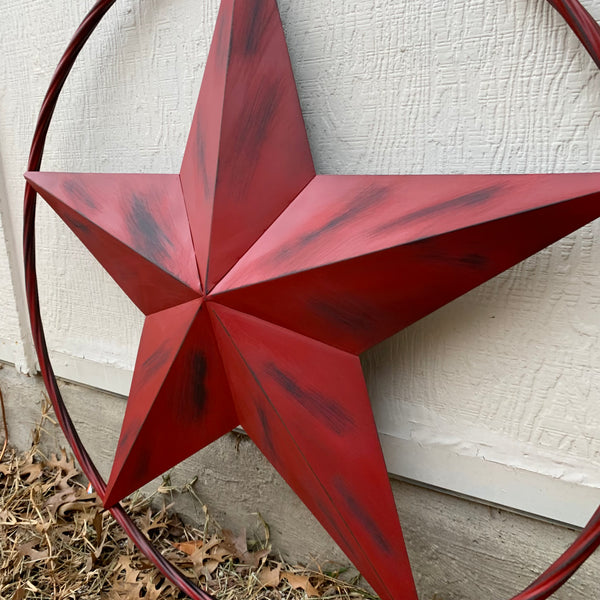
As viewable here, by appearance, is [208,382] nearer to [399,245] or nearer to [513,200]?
[399,245]

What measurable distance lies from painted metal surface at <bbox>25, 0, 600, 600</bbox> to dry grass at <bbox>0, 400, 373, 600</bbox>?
182mm

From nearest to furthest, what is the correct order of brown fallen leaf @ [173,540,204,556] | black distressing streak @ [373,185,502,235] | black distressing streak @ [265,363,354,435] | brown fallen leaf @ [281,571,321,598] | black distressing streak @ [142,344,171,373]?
black distressing streak @ [373,185,502,235] < black distressing streak @ [265,363,354,435] < black distressing streak @ [142,344,171,373] < brown fallen leaf @ [281,571,321,598] < brown fallen leaf @ [173,540,204,556]

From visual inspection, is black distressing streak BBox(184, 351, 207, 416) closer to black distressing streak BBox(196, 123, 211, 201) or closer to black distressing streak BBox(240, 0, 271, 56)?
black distressing streak BBox(196, 123, 211, 201)

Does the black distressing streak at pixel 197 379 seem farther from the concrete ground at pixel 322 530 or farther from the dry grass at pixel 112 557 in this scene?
the dry grass at pixel 112 557

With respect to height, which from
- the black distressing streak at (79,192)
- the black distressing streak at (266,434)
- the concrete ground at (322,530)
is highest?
the black distressing streak at (79,192)

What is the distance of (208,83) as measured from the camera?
74 centimetres

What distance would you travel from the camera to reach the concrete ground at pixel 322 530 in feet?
2.47

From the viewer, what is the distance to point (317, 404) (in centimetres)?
69

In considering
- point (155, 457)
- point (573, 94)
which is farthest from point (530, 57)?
point (155, 457)

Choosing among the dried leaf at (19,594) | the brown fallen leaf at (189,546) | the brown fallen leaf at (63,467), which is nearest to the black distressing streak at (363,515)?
the brown fallen leaf at (189,546)

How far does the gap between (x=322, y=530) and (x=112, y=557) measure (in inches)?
17.5

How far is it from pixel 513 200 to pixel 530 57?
0.20 m

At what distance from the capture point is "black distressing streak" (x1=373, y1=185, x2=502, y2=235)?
56 centimetres

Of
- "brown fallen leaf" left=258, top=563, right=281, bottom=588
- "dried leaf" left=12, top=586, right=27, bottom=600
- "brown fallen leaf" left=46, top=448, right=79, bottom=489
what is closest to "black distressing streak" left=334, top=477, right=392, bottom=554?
"brown fallen leaf" left=258, top=563, right=281, bottom=588
